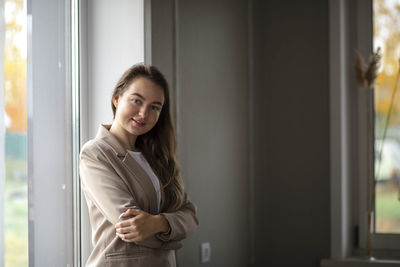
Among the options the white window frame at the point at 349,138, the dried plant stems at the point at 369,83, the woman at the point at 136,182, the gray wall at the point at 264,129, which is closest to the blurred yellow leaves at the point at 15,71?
the woman at the point at 136,182

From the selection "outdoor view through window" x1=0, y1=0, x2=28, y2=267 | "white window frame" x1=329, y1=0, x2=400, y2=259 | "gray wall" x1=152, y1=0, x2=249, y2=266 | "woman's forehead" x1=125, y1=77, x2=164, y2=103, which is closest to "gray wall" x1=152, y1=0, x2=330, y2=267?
"gray wall" x1=152, y1=0, x2=249, y2=266

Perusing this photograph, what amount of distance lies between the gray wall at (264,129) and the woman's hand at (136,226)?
1014 millimetres

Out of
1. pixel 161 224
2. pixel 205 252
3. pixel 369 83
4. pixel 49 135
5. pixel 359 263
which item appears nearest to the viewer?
pixel 161 224

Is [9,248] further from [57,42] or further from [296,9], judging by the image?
[296,9]

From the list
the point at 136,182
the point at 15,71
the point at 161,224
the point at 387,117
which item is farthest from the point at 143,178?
the point at 387,117

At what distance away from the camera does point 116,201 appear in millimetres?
1559

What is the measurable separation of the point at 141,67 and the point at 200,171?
957mm

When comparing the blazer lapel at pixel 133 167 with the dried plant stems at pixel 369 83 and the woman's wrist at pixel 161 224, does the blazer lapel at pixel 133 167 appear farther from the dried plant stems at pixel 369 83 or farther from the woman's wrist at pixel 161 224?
the dried plant stems at pixel 369 83

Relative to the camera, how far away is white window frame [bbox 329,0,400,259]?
9.60 ft

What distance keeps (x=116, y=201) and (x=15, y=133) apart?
1.66ft

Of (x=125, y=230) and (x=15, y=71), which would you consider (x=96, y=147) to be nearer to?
(x=125, y=230)

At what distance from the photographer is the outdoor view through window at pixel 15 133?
1.76 meters

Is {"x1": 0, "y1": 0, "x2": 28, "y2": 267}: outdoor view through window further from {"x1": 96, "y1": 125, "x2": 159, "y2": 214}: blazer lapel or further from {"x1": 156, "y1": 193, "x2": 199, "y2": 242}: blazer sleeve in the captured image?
{"x1": 156, "y1": 193, "x2": 199, "y2": 242}: blazer sleeve

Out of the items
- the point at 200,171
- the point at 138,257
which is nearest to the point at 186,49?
the point at 200,171
